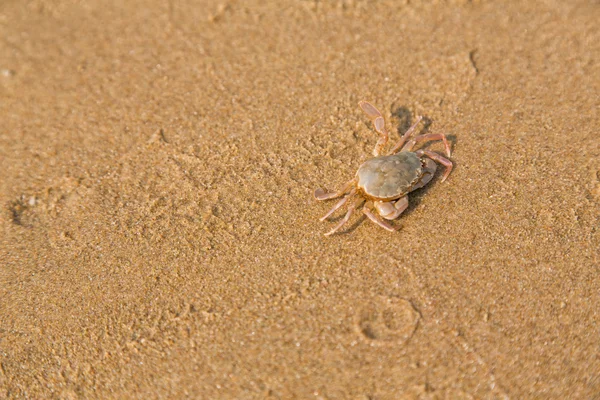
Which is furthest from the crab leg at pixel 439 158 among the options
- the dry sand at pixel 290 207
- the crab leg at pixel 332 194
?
the crab leg at pixel 332 194

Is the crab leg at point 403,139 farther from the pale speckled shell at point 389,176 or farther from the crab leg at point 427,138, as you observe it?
the pale speckled shell at point 389,176

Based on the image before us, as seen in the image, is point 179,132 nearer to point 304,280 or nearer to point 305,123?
point 305,123

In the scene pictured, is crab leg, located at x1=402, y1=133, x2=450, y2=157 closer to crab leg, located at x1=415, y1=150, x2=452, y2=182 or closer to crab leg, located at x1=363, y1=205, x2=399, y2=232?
crab leg, located at x1=415, y1=150, x2=452, y2=182

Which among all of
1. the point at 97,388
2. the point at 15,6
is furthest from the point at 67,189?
the point at 15,6

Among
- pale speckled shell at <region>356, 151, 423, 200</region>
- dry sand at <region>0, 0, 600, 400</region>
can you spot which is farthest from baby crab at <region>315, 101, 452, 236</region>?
dry sand at <region>0, 0, 600, 400</region>

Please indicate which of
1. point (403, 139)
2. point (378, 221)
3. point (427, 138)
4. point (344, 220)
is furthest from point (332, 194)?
point (427, 138)

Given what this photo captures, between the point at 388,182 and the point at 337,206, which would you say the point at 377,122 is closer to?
the point at 388,182
